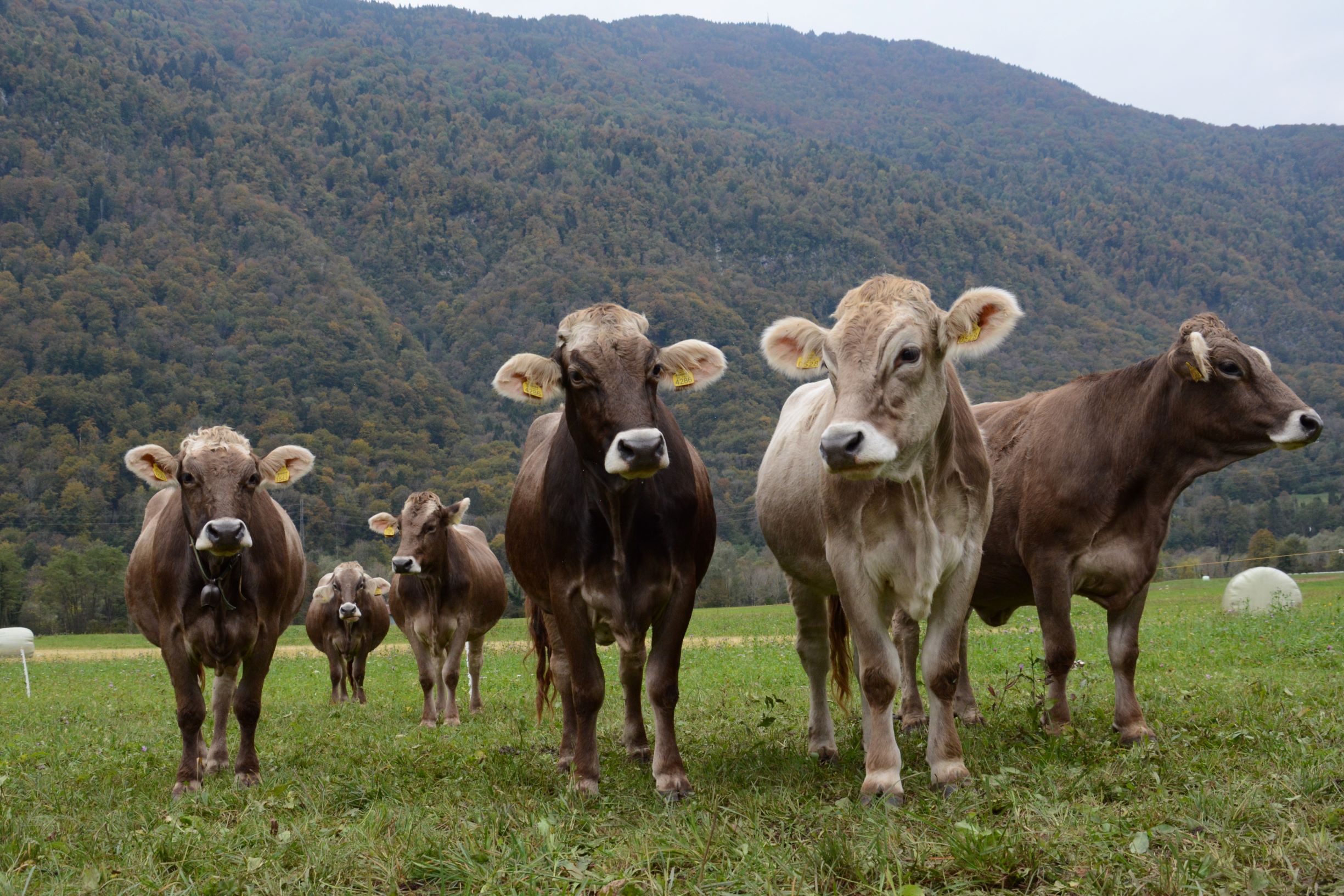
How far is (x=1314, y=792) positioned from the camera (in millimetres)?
4426

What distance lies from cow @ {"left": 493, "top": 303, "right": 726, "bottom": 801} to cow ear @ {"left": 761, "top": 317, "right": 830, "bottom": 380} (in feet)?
1.90

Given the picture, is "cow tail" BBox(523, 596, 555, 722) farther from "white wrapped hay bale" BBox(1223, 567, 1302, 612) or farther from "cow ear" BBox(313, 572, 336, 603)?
"white wrapped hay bale" BBox(1223, 567, 1302, 612)

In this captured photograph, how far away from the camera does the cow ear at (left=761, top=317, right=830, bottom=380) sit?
6.12m

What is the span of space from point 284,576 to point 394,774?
2143mm

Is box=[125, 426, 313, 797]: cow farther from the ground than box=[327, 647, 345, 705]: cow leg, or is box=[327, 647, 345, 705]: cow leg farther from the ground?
box=[125, 426, 313, 797]: cow

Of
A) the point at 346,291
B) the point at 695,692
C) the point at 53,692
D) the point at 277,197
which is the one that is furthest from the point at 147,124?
the point at 695,692

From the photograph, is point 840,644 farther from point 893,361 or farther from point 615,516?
point 893,361

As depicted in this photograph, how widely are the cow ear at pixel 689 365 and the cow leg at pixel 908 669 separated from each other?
93.6 inches

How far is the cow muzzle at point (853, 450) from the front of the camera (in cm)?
499

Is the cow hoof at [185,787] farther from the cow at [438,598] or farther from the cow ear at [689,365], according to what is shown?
the cow at [438,598]

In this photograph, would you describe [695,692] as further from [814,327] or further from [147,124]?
[147,124]

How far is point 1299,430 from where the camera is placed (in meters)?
6.83

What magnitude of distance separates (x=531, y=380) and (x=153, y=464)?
3569 mm

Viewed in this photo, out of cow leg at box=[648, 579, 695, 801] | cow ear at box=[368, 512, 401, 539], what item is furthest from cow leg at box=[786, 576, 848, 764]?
cow ear at box=[368, 512, 401, 539]
